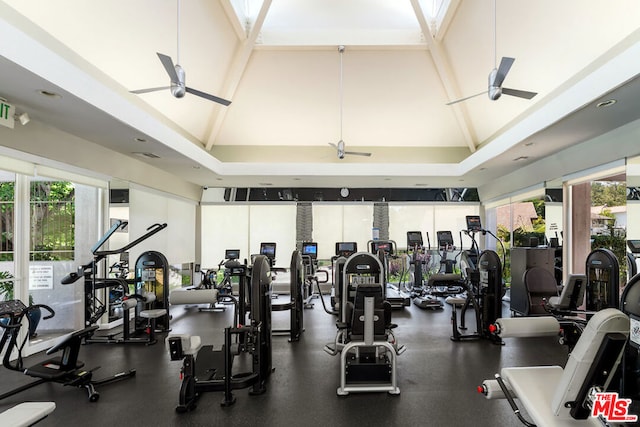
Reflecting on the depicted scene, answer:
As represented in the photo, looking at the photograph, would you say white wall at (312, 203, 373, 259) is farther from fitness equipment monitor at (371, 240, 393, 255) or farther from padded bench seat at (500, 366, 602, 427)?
padded bench seat at (500, 366, 602, 427)

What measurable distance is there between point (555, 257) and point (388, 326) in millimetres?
4471

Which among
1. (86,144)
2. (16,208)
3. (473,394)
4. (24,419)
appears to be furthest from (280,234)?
(24,419)

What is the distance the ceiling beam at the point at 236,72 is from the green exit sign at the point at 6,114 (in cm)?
409

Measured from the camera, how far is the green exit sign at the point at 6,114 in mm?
4008

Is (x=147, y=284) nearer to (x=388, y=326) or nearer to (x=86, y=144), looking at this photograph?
(x=86, y=144)

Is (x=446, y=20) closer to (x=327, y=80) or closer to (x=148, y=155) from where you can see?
(x=327, y=80)

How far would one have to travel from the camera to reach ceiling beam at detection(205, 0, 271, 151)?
264 inches

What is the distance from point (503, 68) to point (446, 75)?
12.0 feet

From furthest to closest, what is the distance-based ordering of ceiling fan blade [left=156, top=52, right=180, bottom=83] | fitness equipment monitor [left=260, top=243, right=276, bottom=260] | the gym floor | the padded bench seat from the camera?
fitness equipment monitor [left=260, top=243, right=276, bottom=260] < ceiling fan blade [left=156, top=52, right=180, bottom=83] < the gym floor < the padded bench seat

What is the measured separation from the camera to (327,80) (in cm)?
826

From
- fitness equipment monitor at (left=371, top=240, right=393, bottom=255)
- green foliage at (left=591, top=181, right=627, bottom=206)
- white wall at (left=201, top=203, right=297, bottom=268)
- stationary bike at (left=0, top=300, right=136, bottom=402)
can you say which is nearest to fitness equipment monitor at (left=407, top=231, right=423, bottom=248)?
fitness equipment monitor at (left=371, top=240, right=393, bottom=255)

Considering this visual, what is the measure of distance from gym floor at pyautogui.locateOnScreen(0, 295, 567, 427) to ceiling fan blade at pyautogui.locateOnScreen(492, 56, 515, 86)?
11.2 feet

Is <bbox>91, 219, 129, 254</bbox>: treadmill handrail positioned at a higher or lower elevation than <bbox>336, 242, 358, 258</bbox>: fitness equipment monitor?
higher

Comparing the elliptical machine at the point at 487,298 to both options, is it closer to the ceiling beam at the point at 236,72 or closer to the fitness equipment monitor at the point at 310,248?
the fitness equipment monitor at the point at 310,248
